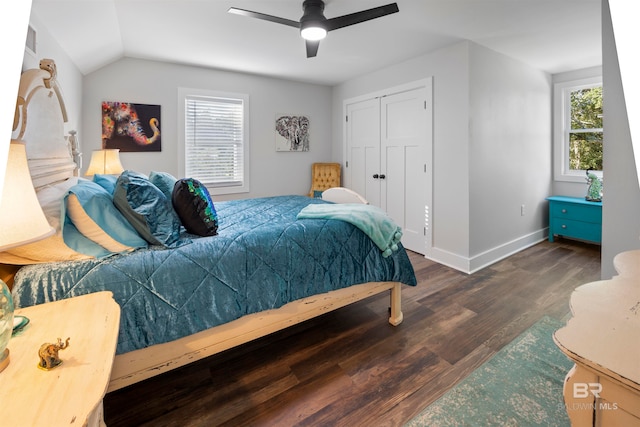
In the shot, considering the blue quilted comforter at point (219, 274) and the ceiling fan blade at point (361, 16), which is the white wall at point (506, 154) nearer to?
the ceiling fan blade at point (361, 16)

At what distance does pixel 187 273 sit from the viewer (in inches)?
58.2

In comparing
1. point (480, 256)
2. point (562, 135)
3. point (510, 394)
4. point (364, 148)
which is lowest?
point (510, 394)

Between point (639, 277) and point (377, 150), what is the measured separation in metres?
3.56

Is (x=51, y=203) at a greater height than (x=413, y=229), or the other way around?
(x=51, y=203)

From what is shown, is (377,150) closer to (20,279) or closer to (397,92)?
(397,92)

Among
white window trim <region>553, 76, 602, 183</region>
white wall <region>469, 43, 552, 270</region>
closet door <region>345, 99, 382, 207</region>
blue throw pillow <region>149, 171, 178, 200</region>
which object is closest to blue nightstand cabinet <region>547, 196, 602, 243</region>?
white wall <region>469, 43, 552, 270</region>

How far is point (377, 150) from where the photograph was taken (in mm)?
4406

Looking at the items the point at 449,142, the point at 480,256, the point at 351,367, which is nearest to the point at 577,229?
the point at 480,256

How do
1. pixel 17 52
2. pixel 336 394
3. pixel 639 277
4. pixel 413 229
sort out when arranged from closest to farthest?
pixel 17 52
pixel 639 277
pixel 336 394
pixel 413 229

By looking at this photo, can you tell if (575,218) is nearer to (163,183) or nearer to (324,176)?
(324,176)

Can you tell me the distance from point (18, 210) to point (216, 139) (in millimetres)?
3534

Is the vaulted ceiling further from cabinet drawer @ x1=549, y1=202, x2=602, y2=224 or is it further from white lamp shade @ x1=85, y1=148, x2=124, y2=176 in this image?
cabinet drawer @ x1=549, y1=202, x2=602, y2=224

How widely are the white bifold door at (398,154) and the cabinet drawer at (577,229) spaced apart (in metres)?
2.07

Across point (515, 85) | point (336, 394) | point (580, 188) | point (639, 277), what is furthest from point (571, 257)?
point (336, 394)
